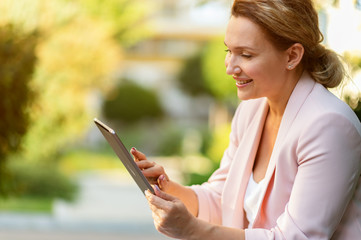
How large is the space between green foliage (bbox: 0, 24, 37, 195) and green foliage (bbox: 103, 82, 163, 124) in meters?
16.6

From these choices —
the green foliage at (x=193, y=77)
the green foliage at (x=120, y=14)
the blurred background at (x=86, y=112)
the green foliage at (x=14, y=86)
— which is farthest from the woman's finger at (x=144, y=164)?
the green foliage at (x=193, y=77)

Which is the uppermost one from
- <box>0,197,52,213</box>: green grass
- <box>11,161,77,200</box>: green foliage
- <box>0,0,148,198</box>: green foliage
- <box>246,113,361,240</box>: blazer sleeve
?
<box>0,0,148,198</box>: green foliage

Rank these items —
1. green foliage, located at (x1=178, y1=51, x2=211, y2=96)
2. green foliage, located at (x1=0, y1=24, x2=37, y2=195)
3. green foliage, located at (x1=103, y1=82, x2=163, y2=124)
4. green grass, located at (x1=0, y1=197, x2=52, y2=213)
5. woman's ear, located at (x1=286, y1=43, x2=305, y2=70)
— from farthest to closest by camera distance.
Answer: green foliage, located at (x1=178, y1=51, x2=211, y2=96)
green foliage, located at (x1=103, y1=82, x2=163, y2=124)
green grass, located at (x1=0, y1=197, x2=52, y2=213)
green foliage, located at (x1=0, y1=24, x2=37, y2=195)
woman's ear, located at (x1=286, y1=43, x2=305, y2=70)

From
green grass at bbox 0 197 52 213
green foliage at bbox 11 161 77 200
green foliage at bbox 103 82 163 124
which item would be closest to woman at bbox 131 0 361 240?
green grass at bbox 0 197 52 213

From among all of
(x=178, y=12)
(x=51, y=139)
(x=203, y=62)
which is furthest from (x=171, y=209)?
(x=178, y=12)

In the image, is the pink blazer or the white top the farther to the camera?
the white top

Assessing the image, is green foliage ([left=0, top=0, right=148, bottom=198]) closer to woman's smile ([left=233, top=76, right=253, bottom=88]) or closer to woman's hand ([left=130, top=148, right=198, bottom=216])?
woman's hand ([left=130, top=148, right=198, bottom=216])

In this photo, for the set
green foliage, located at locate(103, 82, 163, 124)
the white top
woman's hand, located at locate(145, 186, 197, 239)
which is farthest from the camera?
green foliage, located at locate(103, 82, 163, 124)

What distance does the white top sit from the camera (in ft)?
5.89

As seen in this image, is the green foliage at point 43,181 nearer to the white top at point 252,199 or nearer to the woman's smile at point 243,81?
the white top at point 252,199

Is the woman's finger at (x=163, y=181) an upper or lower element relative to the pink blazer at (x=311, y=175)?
upper

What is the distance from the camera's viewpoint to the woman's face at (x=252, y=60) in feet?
5.45

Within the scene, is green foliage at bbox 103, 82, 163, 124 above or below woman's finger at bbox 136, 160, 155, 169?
above

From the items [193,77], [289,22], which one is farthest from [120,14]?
[289,22]
